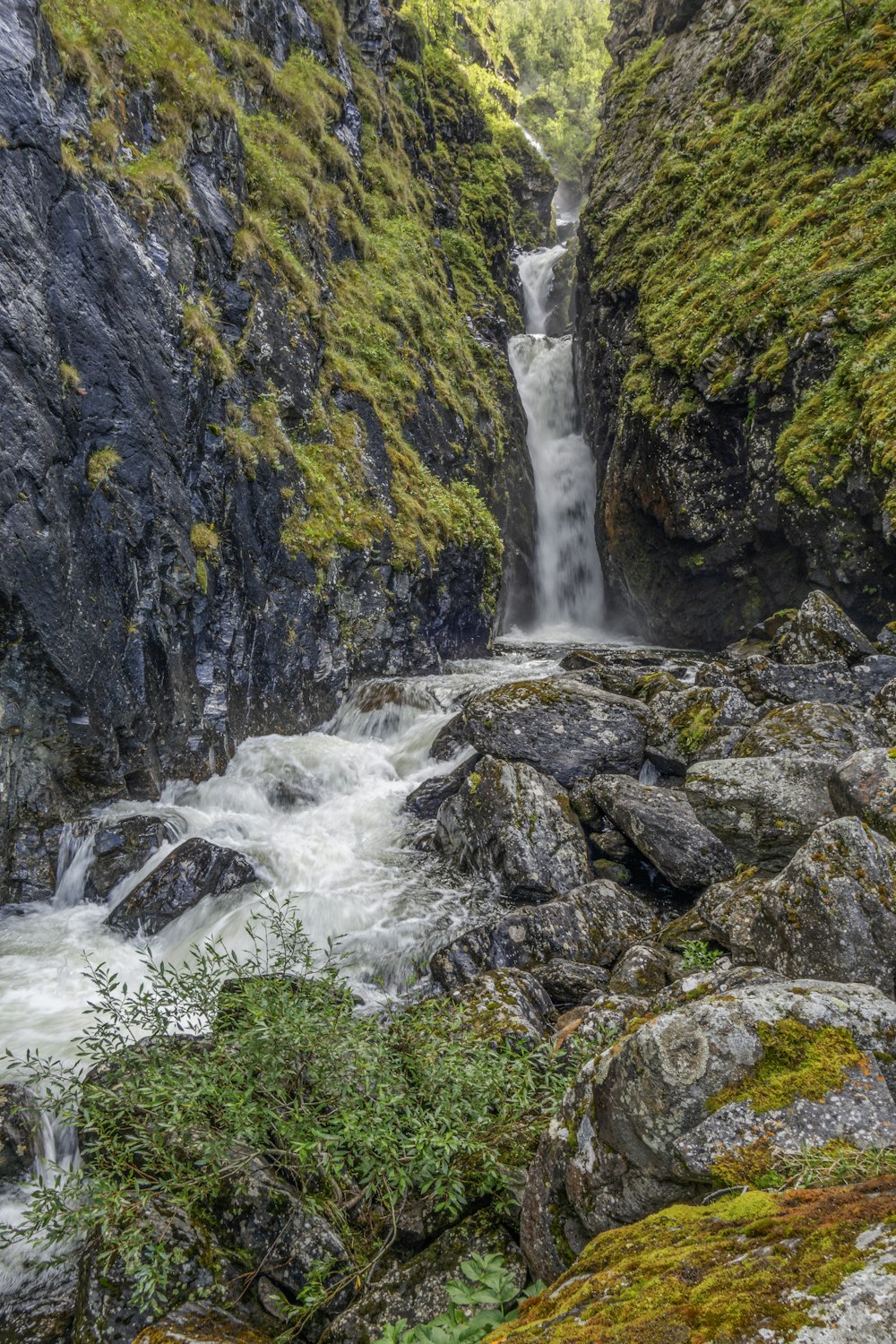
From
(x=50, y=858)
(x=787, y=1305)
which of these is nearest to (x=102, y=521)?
(x=50, y=858)

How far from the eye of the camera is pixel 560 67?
194 ft

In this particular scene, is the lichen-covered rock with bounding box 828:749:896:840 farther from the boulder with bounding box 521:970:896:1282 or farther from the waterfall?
the waterfall

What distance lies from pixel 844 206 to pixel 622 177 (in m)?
14.2

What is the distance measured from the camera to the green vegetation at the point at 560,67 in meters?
54.8

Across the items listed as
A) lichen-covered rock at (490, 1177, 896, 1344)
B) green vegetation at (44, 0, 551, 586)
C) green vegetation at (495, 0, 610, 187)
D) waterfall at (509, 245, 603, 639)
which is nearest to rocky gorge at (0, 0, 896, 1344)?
lichen-covered rock at (490, 1177, 896, 1344)

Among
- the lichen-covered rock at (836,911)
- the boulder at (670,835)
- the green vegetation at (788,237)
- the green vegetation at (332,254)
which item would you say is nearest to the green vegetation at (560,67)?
the green vegetation at (332,254)

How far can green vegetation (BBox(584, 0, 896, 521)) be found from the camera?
13648 millimetres

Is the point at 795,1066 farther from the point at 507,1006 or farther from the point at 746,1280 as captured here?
the point at 507,1006

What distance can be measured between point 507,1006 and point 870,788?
10.9ft

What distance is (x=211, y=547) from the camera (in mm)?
10930

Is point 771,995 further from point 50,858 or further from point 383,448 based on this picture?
point 383,448

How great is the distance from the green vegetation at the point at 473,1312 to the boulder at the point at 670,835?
551cm

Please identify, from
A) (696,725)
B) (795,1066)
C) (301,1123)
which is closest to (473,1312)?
(301,1123)

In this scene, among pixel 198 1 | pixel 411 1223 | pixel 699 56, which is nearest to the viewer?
pixel 411 1223
